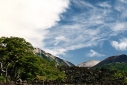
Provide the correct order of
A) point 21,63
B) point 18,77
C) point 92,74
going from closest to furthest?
point 21,63 → point 18,77 → point 92,74

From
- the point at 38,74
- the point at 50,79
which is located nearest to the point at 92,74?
the point at 50,79

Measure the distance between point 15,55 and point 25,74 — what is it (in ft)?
23.5

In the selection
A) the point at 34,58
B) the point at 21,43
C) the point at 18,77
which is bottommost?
the point at 18,77

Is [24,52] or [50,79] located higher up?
[24,52]

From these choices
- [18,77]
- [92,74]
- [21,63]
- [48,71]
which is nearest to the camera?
[21,63]

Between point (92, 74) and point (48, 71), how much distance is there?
12824 cm

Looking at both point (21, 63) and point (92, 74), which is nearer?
point (21, 63)

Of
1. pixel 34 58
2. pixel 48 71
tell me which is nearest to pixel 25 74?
pixel 34 58

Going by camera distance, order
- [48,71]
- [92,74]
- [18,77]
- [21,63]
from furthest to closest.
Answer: [92,74] → [48,71] → [18,77] → [21,63]

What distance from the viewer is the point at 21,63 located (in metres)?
55.7

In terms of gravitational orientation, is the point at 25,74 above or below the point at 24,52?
below

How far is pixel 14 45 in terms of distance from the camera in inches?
2256

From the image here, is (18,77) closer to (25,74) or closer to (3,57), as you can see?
(25,74)

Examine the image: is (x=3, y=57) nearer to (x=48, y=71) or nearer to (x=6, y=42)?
(x=6, y=42)
